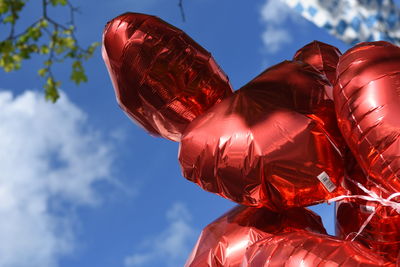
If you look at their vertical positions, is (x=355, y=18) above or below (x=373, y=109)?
above

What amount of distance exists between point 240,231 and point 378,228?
1.24 ft

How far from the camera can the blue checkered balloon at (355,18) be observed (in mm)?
1771

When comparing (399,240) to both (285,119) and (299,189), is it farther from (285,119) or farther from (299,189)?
(285,119)

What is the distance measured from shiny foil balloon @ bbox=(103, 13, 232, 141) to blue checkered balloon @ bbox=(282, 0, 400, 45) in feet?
1.31

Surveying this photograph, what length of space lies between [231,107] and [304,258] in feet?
1.57

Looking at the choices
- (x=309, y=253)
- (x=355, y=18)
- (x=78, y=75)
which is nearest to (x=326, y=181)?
(x=309, y=253)

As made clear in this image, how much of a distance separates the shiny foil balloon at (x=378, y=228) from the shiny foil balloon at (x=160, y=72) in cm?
54

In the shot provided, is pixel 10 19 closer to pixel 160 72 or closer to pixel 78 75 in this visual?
pixel 78 75

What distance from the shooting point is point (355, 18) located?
1797 millimetres

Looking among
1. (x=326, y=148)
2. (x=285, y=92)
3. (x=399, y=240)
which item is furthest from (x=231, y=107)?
(x=399, y=240)

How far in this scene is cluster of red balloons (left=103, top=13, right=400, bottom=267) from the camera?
1.28 metres

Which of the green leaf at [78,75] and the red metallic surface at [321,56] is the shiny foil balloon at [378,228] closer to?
the red metallic surface at [321,56]

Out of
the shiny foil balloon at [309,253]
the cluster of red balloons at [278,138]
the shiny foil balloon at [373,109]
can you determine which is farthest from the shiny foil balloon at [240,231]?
the shiny foil balloon at [373,109]

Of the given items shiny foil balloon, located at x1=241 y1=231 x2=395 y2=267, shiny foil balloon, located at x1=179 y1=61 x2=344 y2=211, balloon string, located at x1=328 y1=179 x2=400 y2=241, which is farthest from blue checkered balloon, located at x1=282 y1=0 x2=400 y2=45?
shiny foil balloon, located at x1=241 y1=231 x2=395 y2=267
